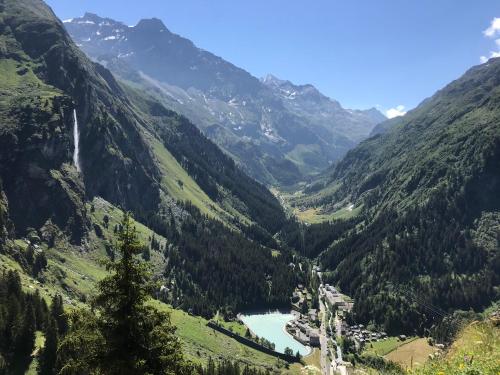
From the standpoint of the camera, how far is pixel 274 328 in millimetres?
181125

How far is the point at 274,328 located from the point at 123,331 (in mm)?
163890

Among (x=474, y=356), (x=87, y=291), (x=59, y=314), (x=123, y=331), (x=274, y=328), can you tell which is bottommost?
(x=274, y=328)

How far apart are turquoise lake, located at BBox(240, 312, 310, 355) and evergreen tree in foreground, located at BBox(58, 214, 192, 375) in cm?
13898

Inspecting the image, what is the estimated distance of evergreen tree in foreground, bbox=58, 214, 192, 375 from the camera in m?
24.5

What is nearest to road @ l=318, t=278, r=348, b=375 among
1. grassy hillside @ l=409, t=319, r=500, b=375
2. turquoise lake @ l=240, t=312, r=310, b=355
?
→ turquoise lake @ l=240, t=312, r=310, b=355

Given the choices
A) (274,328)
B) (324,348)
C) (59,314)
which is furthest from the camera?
(274,328)

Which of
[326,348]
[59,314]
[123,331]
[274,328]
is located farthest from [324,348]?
[123,331]

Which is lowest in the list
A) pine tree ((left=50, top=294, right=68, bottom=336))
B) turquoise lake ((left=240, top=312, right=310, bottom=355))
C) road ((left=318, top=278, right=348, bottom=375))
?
turquoise lake ((left=240, top=312, right=310, bottom=355))

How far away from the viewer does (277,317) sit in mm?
194625

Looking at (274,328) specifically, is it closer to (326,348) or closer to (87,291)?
(326,348)

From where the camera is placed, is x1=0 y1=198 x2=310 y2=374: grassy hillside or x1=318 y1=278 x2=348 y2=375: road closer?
x1=0 y1=198 x2=310 y2=374: grassy hillside

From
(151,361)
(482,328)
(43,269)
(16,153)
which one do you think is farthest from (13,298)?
(16,153)

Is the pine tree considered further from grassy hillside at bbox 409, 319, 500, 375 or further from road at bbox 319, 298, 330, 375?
grassy hillside at bbox 409, 319, 500, 375

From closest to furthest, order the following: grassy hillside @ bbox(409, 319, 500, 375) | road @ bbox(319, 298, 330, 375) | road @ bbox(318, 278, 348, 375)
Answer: grassy hillside @ bbox(409, 319, 500, 375), road @ bbox(318, 278, 348, 375), road @ bbox(319, 298, 330, 375)
